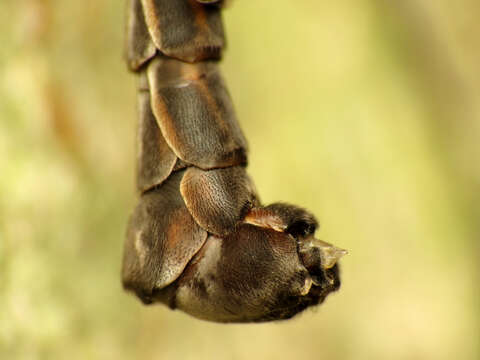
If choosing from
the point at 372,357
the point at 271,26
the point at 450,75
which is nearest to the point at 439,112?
the point at 450,75

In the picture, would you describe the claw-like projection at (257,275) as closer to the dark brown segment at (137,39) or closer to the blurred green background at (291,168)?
the dark brown segment at (137,39)

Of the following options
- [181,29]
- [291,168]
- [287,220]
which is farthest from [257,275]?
[291,168]

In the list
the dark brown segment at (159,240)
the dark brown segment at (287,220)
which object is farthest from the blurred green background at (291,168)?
the dark brown segment at (287,220)

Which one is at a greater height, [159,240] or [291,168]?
[159,240]

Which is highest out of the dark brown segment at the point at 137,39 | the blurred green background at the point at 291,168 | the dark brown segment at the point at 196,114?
the dark brown segment at the point at 137,39

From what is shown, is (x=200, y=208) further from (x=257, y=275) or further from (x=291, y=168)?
(x=291, y=168)

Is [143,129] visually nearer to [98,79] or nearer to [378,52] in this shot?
[98,79]
